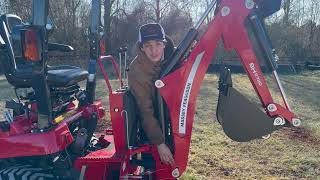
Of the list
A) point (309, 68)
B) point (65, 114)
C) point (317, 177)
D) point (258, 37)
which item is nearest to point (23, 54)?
point (65, 114)

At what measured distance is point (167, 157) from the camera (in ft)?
10.5

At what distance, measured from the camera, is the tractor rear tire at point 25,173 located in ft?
10.9

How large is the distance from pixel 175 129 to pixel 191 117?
0.52 feet

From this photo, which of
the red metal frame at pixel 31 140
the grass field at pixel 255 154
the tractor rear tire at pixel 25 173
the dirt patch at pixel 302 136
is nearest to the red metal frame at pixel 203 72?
the red metal frame at pixel 31 140

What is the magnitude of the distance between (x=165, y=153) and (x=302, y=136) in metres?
4.38

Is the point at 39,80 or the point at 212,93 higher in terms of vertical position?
the point at 39,80

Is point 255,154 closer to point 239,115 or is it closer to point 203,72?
point 239,115

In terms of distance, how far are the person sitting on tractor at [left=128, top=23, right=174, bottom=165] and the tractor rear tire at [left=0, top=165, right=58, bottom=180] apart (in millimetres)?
955

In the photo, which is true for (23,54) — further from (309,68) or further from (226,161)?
(309,68)

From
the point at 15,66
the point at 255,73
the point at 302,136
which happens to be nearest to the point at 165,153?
the point at 255,73

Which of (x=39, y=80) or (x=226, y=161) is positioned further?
(x=226, y=161)

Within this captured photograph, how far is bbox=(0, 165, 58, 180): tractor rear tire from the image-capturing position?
10.9ft

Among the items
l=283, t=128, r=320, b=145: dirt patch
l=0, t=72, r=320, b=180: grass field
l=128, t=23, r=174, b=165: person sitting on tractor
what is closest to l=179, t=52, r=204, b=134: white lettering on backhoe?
l=128, t=23, r=174, b=165: person sitting on tractor

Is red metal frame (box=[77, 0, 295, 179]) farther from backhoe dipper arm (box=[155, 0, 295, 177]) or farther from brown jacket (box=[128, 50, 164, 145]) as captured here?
brown jacket (box=[128, 50, 164, 145])
